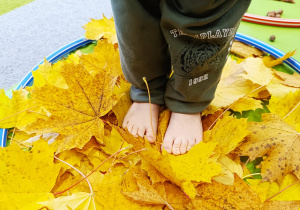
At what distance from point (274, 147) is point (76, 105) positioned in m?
0.54

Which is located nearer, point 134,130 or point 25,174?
point 25,174

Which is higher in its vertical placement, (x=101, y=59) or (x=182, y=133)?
(x=101, y=59)

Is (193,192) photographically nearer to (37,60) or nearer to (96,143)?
(96,143)

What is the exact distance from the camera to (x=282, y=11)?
132cm

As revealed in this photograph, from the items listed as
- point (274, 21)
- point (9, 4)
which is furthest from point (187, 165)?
point (9, 4)

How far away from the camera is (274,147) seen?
66 centimetres

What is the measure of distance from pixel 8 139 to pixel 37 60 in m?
0.54

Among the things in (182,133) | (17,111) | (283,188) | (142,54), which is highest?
(142,54)

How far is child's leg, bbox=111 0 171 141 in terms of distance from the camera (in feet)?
1.90

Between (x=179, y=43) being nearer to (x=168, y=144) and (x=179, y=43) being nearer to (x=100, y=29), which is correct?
(x=168, y=144)

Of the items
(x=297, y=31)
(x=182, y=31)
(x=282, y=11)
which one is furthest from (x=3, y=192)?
(x=282, y=11)

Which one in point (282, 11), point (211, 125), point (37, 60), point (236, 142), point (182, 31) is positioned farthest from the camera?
point (282, 11)

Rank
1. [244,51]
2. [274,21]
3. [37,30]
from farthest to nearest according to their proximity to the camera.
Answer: [37,30] → [274,21] → [244,51]

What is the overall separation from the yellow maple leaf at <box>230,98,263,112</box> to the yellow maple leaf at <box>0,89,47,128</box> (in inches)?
23.9
